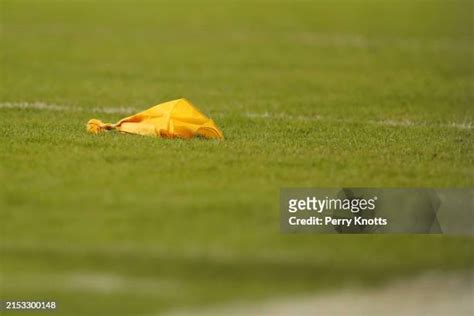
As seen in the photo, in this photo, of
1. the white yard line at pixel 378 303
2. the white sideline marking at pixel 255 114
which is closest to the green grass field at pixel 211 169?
the white sideline marking at pixel 255 114

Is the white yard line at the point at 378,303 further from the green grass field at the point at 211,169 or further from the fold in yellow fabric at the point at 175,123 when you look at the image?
the fold in yellow fabric at the point at 175,123

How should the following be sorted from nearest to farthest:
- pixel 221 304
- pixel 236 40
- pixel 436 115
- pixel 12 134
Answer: pixel 221 304 → pixel 12 134 → pixel 436 115 → pixel 236 40

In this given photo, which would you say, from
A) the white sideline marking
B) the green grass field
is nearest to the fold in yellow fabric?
the green grass field

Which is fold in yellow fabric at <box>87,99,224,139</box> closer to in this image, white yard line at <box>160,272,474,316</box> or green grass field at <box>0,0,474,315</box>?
green grass field at <box>0,0,474,315</box>

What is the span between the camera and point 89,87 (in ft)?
63.5

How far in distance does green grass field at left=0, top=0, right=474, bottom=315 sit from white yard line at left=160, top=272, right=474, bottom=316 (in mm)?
197

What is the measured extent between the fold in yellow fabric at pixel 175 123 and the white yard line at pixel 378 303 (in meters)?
4.95

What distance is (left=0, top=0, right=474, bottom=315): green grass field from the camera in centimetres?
842

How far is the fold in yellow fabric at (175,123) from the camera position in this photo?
12.9m

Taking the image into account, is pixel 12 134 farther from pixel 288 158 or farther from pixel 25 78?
pixel 25 78

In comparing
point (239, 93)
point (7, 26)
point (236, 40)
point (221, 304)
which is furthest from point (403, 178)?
point (7, 26)

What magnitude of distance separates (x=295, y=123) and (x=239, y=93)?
408 cm

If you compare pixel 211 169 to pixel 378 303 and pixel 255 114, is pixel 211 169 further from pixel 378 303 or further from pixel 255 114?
pixel 255 114

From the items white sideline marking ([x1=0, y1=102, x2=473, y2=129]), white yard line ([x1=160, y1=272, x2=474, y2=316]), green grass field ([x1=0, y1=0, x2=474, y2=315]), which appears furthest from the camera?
white sideline marking ([x1=0, y1=102, x2=473, y2=129])
